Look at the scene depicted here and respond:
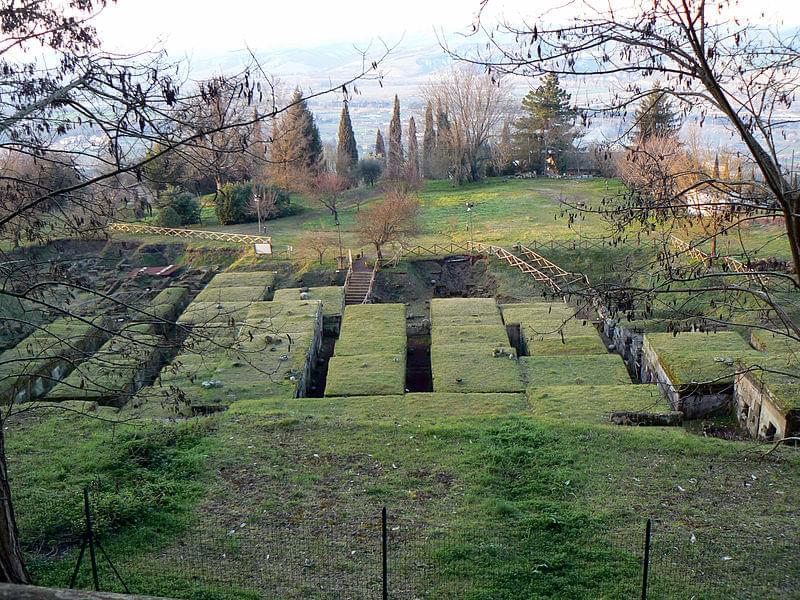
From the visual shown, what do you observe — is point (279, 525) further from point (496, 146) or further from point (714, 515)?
point (496, 146)

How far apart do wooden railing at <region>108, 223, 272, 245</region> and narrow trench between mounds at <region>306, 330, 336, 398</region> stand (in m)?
11.5

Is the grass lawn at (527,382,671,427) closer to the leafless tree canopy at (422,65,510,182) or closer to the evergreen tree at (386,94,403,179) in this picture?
the evergreen tree at (386,94,403,179)

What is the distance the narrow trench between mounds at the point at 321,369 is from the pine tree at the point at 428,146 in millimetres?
34858

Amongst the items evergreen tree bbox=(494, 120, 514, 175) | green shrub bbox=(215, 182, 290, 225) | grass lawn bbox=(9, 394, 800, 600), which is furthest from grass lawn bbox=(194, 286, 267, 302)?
evergreen tree bbox=(494, 120, 514, 175)

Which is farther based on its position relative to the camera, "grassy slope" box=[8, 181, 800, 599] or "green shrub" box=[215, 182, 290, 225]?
"green shrub" box=[215, 182, 290, 225]

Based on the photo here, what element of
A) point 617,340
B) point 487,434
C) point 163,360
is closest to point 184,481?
point 487,434

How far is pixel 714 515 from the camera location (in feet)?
36.0

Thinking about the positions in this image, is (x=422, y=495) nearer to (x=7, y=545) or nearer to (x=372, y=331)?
(x=7, y=545)

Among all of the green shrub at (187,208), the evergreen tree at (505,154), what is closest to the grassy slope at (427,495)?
the green shrub at (187,208)

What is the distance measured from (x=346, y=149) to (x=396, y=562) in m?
51.5

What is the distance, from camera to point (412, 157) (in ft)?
196

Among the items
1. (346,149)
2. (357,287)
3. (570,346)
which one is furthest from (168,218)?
(570,346)

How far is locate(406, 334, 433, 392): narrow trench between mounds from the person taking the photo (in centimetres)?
2315

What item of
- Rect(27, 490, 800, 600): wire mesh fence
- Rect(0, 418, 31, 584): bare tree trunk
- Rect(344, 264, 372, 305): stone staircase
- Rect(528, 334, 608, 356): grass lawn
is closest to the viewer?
Rect(0, 418, 31, 584): bare tree trunk
